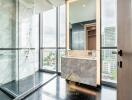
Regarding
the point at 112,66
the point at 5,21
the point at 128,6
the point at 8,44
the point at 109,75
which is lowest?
the point at 109,75

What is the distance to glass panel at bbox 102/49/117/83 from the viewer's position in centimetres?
395

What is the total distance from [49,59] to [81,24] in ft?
7.33

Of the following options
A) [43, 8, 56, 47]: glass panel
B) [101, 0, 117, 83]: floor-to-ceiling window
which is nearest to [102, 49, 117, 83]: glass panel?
[101, 0, 117, 83]: floor-to-ceiling window

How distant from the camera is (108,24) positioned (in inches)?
160

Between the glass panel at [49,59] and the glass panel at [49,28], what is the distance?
0.87ft

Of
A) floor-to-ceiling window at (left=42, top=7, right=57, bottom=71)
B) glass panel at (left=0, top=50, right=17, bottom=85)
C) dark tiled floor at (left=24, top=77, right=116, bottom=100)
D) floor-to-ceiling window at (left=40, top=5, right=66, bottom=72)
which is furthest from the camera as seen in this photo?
floor-to-ceiling window at (left=42, top=7, right=57, bottom=71)

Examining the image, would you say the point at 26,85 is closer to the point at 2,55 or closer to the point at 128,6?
the point at 2,55

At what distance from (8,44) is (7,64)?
563 millimetres

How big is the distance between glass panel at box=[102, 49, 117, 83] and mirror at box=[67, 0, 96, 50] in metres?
0.44

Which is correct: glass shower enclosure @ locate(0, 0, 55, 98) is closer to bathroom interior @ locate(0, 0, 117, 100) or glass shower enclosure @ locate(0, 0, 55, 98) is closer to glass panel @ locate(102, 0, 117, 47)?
bathroom interior @ locate(0, 0, 117, 100)

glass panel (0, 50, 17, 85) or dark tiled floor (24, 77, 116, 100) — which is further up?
glass panel (0, 50, 17, 85)

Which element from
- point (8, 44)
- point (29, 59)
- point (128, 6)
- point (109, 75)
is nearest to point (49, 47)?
point (29, 59)

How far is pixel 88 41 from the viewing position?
414 centimetres

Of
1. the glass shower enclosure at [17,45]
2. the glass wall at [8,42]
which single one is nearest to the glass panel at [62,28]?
the glass shower enclosure at [17,45]
